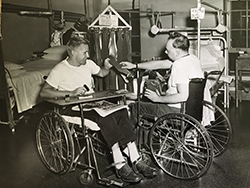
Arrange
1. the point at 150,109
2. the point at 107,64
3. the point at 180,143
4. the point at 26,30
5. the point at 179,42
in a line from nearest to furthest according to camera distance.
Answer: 1. the point at 180,143
2. the point at 179,42
3. the point at 150,109
4. the point at 107,64
5. the point at 26,30

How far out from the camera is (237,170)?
88.2 inches

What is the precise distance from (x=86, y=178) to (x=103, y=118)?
0.43m

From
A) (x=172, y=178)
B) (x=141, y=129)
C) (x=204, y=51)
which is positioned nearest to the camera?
(x=172, y=178)

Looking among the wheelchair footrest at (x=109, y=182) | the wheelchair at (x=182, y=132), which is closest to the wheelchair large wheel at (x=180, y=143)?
the wheelchair at (x=182, y=132)

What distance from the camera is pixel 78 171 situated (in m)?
2.37

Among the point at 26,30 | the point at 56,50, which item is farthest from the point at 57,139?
the point at 56,50

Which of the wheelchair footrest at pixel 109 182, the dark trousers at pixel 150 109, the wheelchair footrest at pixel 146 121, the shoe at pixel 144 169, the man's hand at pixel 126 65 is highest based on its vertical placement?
the man's hand at pixel 126 65

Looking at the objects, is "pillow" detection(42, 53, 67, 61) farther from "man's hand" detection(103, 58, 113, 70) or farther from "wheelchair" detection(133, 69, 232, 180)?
"wheelchair" detection(133, 69, 232, 180)

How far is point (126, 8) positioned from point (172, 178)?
216 cm

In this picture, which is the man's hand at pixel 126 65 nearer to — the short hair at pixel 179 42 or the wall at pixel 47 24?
the short hair at pixel 179 42

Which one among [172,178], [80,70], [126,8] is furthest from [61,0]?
[172,178]

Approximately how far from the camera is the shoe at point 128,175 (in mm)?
2053

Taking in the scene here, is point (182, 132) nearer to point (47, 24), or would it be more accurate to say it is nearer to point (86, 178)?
point (86, 178)

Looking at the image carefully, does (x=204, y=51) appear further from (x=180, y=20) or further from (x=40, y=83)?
(x=40, y=83)
